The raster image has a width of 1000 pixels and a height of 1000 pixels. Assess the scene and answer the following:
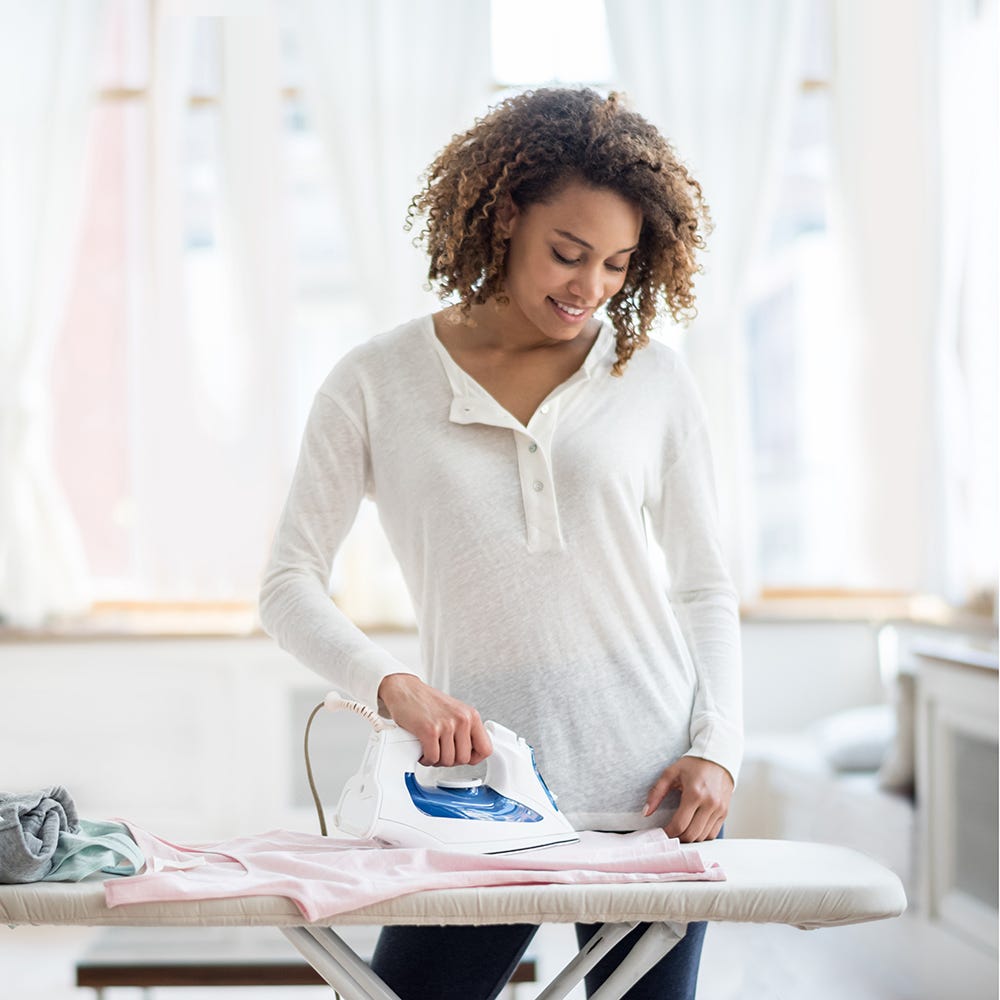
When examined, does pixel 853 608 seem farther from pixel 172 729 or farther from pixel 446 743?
pixel 446 743

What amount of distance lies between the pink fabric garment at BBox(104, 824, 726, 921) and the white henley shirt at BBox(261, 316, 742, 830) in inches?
5.2

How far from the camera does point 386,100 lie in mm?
3775

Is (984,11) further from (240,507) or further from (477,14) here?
(240,507)

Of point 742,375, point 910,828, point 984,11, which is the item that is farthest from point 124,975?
point 984,11

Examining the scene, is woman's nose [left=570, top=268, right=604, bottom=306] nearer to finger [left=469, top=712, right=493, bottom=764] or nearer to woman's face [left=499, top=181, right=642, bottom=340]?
woman's face [left=499, top=181, right=642, bottom=340]

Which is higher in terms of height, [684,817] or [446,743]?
[446,743]

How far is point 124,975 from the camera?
6.90 ft

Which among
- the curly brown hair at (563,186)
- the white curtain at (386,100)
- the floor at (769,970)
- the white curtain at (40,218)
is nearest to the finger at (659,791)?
the curly brown hair at (563,186)

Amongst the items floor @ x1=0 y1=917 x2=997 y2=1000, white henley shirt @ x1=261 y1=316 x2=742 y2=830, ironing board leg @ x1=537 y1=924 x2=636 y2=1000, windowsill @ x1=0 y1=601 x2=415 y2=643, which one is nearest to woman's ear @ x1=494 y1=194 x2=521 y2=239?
white henley shirt @ x1=261 y1=316 x2=742 y2=830

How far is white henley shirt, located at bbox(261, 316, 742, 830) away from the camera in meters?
1.27

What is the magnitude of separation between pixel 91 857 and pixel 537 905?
380 mm

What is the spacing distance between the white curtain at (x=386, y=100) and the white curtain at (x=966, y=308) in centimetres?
133

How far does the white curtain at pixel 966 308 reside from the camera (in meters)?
3.62

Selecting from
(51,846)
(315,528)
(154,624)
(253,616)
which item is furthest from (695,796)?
(154,624)
